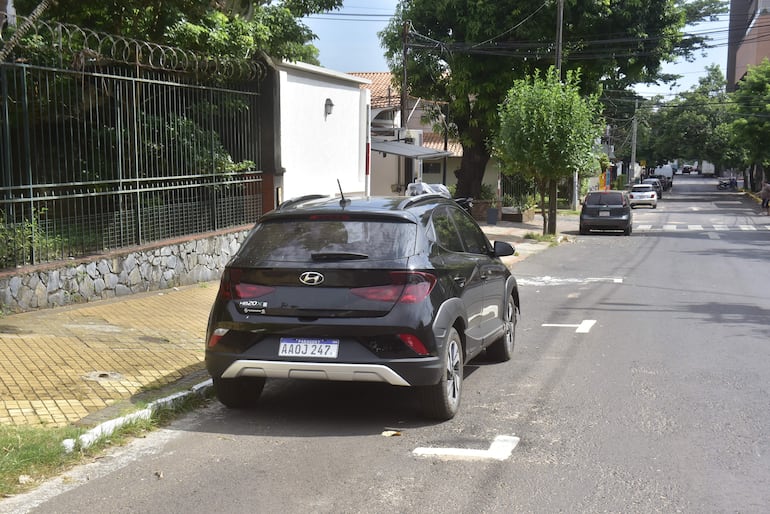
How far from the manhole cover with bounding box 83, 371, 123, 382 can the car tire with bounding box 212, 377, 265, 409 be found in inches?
38.9

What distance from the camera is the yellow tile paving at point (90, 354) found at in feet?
20.3

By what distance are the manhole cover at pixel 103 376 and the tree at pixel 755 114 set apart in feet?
182

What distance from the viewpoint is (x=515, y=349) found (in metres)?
9.20

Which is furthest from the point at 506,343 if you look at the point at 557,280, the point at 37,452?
the point at 557,280

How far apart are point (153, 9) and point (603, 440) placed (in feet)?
32.5

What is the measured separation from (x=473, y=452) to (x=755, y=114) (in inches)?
2216

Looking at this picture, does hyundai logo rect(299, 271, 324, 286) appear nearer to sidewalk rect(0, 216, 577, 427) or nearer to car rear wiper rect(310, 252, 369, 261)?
car rear wiper rect(310, 252, 369, 261)

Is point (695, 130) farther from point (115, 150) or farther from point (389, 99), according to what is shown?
point (115, 150)

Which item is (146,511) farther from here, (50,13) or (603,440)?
(50,13)

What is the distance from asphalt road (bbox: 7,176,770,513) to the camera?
4602 mm

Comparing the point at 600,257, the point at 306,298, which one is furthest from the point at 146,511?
the point at 600,257

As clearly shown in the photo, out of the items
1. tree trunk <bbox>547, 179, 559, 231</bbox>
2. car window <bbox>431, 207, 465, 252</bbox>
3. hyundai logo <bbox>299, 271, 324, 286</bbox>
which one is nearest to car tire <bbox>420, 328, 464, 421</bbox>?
car window <bbox>431, 207, 465, 252</bbox>

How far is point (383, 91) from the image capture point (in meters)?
43.6

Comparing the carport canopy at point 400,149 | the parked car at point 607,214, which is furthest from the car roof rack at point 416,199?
the parked car at point 607,214
